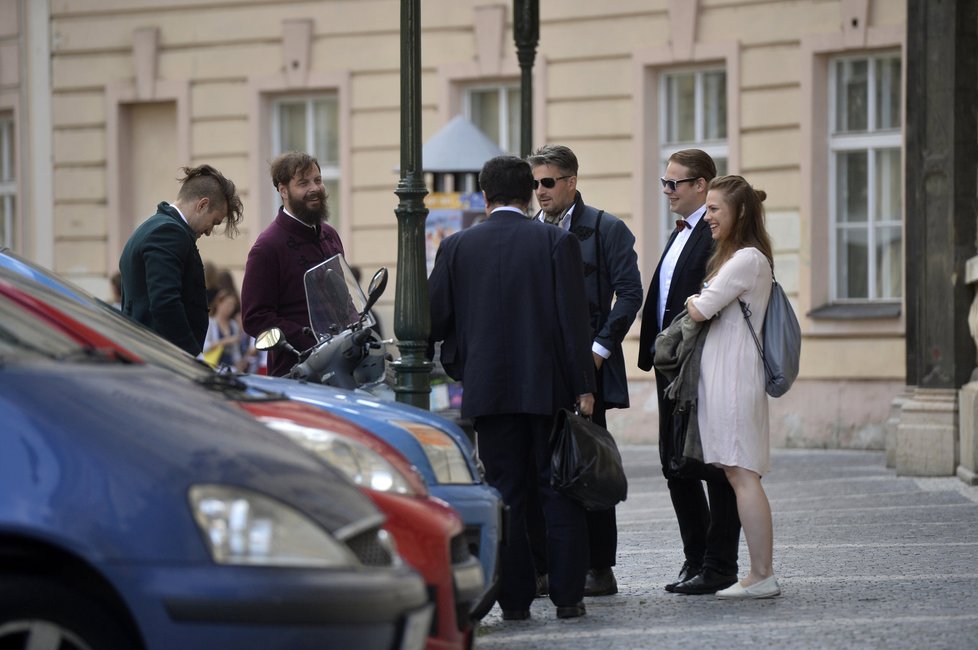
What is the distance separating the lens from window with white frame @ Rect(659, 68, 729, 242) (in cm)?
1917

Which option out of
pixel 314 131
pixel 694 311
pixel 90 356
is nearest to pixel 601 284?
pixel 694 311

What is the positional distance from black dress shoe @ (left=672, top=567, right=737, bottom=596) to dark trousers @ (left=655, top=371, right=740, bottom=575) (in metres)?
0.03

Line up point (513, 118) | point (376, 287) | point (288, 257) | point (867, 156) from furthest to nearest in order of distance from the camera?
1. point (513, 118)
2. point (867, 156)
3. point (288, 257)
4. point (376, 287)

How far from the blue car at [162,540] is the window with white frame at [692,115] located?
1471cm

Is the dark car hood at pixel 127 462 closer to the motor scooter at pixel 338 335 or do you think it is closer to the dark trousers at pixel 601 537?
the motor scooter at pixel 338 335

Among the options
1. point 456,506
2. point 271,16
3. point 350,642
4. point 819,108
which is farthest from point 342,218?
point 350,642

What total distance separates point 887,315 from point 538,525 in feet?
33.8

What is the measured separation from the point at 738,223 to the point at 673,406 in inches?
32.7

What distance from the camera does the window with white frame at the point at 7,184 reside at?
23.4m

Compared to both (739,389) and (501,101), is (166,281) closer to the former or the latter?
(739,389)

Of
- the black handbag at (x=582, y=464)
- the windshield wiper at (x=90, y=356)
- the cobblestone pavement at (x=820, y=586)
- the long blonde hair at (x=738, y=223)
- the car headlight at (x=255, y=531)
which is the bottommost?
the cobblestone pavement at (x=820, y=586)

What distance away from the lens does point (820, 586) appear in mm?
8305

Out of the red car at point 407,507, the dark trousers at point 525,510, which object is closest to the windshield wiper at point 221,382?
the red car at point 407,507

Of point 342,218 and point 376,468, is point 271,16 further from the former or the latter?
point 376,468
